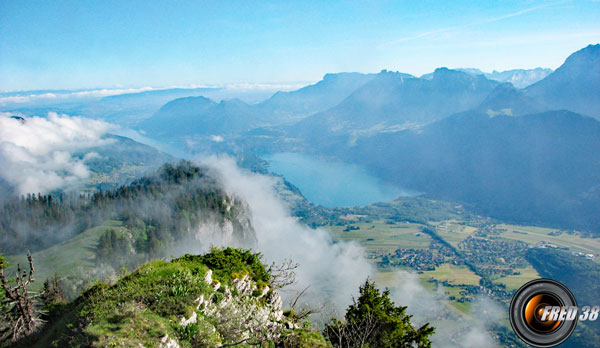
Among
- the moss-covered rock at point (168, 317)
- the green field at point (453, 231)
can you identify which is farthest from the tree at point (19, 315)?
the green field at point (453, 231)

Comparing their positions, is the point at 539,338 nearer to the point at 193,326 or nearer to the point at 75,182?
the point at 193,326

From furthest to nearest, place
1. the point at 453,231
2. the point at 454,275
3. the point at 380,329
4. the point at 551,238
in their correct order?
the point at 453,231, the point at 551,238, the point at 454,275, the point at 380,329

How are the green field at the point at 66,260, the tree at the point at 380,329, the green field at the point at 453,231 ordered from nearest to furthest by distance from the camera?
the tree at the point at 380,329 < the green field at the point at 66,260 < the green field at the point at 453,231

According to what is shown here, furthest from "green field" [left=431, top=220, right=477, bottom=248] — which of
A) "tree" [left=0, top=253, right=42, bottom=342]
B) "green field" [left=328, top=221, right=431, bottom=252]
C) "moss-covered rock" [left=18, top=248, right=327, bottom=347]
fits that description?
"tree" [left=0, top=253, right=42, bottom=342]

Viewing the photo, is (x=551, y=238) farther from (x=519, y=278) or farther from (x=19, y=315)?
(x=19, y=315)

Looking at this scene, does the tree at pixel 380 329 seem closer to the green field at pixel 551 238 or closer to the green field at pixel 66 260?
the green field at pixel 66 260

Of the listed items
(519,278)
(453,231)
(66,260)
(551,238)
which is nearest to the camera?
(66,260)

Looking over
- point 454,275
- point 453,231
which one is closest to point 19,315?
point 454,275
